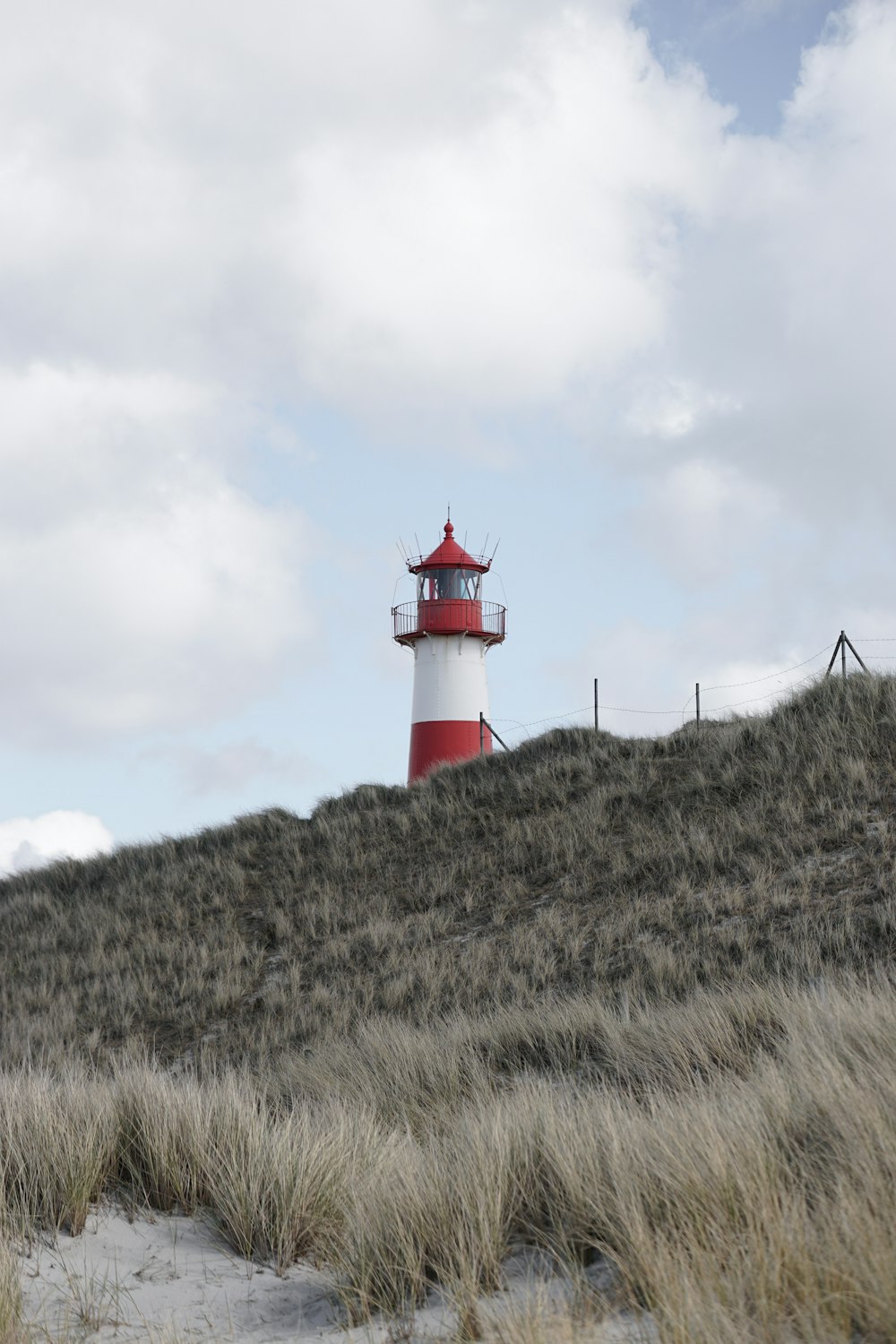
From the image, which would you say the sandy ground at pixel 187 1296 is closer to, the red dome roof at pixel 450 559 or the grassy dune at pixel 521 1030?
the grassy dune at pixel 521 1030

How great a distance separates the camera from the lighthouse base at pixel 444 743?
26.7 meters

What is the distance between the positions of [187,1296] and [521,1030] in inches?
219

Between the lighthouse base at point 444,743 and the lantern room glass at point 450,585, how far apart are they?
3301 mm

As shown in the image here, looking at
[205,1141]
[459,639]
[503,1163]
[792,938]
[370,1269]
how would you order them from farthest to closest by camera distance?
[459,639] < [792,938] < [205,1141] < [503,1163] < [370,1269]

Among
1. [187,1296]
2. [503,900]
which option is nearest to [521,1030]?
[187,1296]

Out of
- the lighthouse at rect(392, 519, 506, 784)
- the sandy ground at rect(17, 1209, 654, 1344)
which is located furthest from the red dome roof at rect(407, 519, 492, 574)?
the sandy ground at rect(17, 1209, 654, 1344)

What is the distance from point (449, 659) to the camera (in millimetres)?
27094

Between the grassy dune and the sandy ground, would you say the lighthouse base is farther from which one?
the sandy ground

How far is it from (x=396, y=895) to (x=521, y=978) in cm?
501

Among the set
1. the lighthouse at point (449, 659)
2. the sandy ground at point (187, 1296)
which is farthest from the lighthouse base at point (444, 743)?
the sandy ground at point (187, 1296)

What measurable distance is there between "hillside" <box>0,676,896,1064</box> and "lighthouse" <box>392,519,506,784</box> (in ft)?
18.1

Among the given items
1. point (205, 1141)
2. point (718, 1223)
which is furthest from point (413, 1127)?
point (718, 1223)

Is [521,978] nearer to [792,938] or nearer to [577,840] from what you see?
[792,938]

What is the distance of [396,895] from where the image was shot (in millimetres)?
16453
